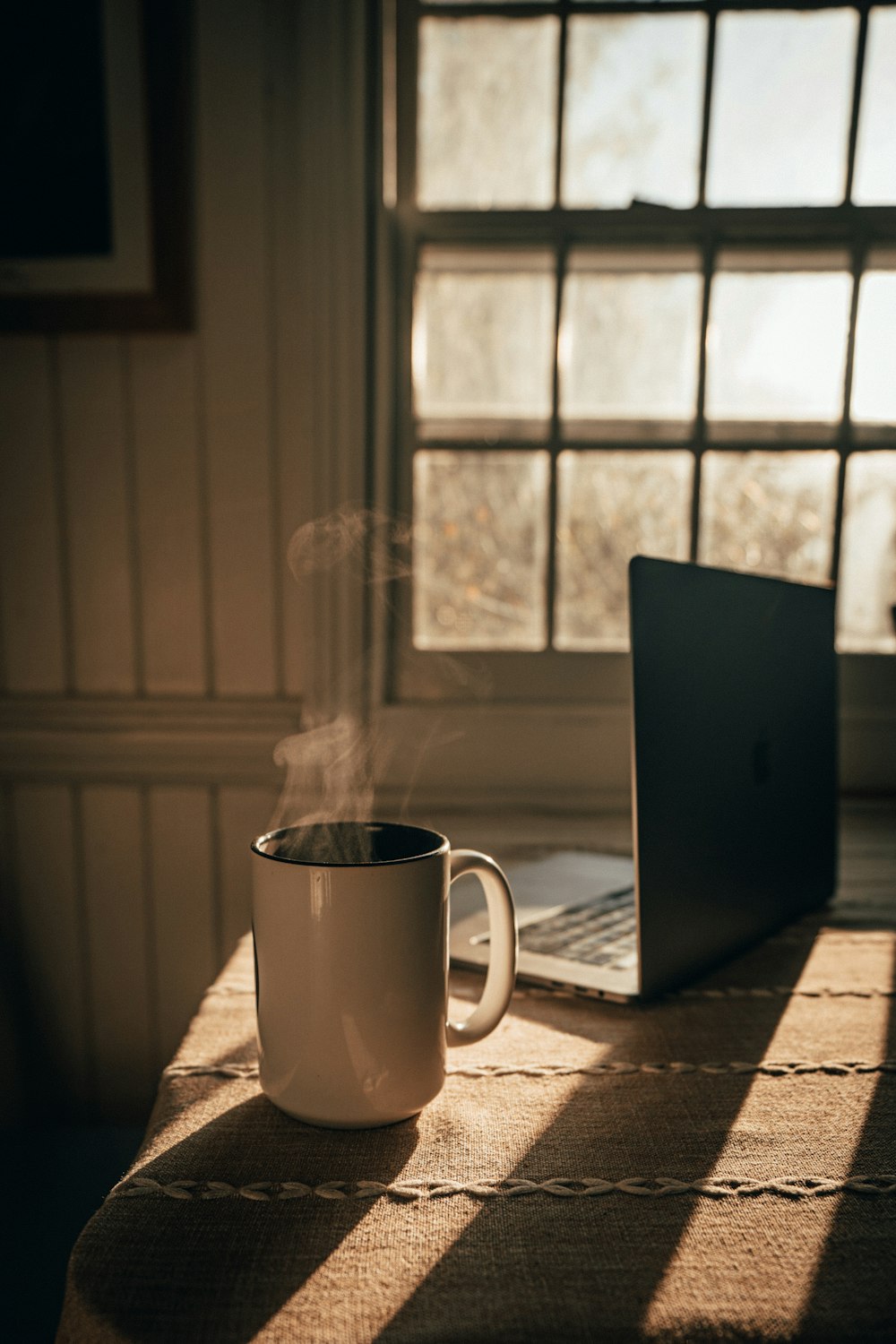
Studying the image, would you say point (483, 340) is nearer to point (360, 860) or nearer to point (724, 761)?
point (724, 761)

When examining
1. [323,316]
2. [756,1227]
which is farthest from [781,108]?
[756,1227]

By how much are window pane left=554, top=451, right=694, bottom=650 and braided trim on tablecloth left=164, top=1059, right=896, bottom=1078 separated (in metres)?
1.03

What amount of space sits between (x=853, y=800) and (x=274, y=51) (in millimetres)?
1529

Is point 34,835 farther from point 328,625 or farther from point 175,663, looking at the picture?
point 328,625

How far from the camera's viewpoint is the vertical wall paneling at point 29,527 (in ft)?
4.78

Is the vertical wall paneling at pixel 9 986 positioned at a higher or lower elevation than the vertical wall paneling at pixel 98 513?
lower

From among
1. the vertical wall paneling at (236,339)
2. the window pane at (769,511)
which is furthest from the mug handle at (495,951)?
the window pane at (769,511)

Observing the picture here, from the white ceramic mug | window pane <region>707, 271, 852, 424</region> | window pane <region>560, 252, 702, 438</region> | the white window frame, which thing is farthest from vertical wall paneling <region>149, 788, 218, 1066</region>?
window pane <region>707, 271, 852, 424</region>

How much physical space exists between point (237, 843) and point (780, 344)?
128 cm

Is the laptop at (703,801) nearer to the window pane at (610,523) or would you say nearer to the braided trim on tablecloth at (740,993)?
the braided trim on tablecloth at (740,993)

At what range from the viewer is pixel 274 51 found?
1364mm

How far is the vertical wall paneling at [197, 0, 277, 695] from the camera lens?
1.37 metres

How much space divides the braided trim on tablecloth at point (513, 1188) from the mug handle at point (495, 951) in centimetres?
10

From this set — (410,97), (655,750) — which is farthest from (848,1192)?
(410,97)
